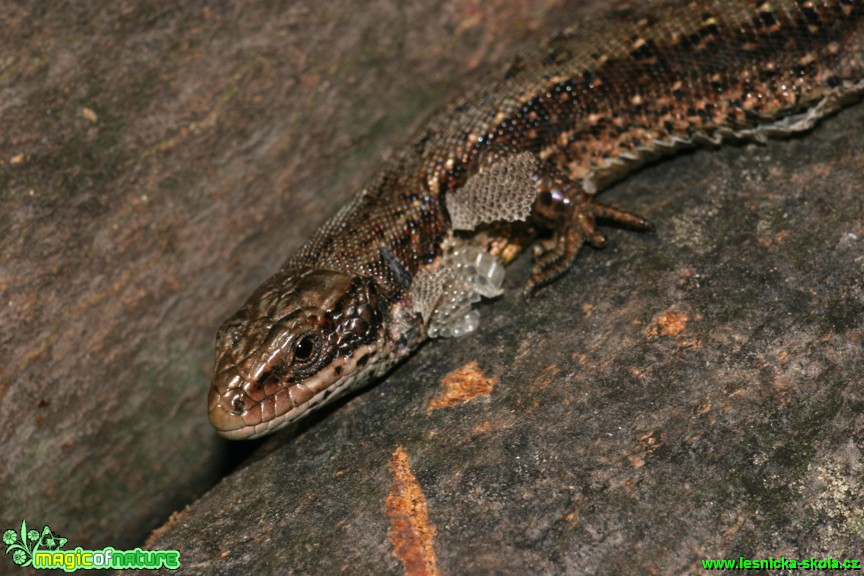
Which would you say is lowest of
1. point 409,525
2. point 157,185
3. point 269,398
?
point 409,525

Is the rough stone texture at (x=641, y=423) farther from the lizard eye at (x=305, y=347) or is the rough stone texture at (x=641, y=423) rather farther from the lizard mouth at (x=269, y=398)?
the lizard eye at (x=305, y=347)

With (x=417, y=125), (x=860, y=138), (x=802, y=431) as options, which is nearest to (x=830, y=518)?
(x=802, y=431)

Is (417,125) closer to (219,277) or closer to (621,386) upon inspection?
(219,277)

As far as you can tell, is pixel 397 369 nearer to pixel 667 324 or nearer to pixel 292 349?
pixel 292 349

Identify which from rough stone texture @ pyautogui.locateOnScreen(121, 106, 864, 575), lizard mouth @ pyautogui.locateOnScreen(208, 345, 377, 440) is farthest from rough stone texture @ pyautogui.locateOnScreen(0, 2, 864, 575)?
lizard mouth @ pyautogui.locateOnScreen(208, 345, 377, 440)

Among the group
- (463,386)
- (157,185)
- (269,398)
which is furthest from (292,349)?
(157,185)

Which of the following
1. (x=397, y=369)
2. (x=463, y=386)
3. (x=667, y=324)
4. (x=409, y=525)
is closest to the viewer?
(x=409, y=525)
